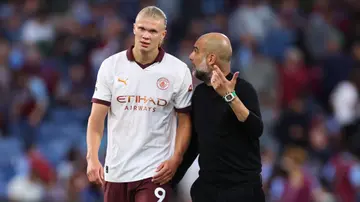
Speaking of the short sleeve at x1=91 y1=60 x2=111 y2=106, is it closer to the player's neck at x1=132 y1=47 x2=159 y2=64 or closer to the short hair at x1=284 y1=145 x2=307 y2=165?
the player's neck at x1=132 y1=47 x2=159 y2=64

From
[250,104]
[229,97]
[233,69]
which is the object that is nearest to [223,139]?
[250,104]

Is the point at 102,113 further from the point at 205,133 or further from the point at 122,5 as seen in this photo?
the point at 122,5

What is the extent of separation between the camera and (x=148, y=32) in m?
7.61

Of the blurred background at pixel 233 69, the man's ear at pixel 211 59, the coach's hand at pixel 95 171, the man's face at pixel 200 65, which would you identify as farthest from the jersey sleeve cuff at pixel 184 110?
the blurred background at pixel 233 69

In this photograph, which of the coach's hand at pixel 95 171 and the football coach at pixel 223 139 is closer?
the football coach at pixel 223 139

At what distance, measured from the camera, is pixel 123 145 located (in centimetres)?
778

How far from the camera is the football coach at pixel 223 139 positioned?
7574mm

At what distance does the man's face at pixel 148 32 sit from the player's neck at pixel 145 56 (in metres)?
0.07

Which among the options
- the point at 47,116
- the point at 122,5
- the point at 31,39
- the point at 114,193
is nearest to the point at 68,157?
the point at 47,116

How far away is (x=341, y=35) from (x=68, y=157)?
633cm

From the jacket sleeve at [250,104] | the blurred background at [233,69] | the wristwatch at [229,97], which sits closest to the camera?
the wristwatch at [229,97]

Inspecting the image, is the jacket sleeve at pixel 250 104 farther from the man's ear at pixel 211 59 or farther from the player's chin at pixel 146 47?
the player's chin at pixel 146 47

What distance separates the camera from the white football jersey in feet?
25.3

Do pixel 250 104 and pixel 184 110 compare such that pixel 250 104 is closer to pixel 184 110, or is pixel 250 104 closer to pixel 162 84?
pixel 184 110
